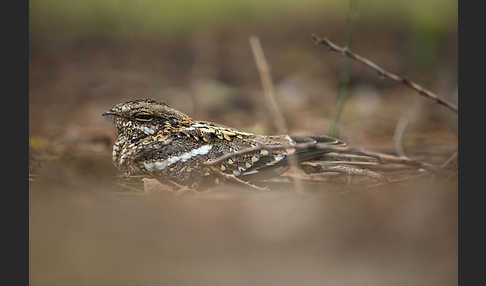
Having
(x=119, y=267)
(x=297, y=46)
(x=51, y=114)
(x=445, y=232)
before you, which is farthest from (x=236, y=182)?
(x=297, y=46)

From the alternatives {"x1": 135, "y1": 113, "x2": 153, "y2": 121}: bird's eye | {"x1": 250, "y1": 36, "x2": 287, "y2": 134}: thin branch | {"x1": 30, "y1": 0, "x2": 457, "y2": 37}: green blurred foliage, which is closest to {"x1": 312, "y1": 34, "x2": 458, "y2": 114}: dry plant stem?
{"x1": 250, "y1": 36, "x2": 287, "y2": 134}: thin branch

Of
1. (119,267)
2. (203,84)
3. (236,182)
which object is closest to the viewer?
(236,182)

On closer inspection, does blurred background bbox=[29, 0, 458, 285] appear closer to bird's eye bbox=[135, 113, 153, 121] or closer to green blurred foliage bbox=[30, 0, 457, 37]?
green blurred foliage bbox=[30, 0, 457, 37]

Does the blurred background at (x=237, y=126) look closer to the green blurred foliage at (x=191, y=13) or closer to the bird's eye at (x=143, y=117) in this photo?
the green blurred foliage at (x=191, y=13)

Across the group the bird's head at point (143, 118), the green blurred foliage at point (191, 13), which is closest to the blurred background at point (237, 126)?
the green blurred foliage at point (191, 13)

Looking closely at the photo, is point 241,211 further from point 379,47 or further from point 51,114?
point 379,47
